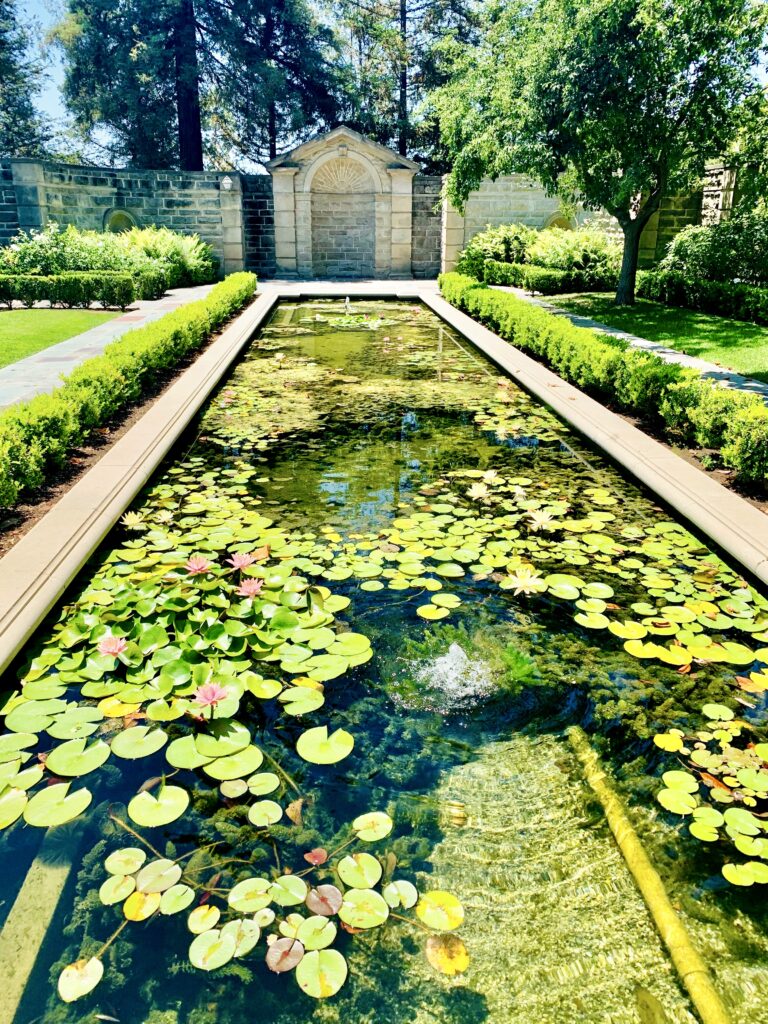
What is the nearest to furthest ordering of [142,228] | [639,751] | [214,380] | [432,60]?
[639,751] → [214,380] → [142,228] → [432,60]

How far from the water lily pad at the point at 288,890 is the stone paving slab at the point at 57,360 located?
5.33m

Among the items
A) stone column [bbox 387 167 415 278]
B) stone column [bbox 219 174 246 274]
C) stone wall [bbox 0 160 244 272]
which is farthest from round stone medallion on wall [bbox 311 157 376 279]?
stone wall [bbox 0 160 244 272]

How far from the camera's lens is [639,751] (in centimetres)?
303

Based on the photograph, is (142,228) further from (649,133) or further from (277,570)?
(277,570)

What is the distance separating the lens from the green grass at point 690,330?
10469 millimetres

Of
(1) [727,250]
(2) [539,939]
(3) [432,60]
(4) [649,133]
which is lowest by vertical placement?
(2) [539,939]

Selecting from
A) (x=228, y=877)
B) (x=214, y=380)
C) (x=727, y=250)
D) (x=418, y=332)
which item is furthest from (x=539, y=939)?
(x=727, y=250)

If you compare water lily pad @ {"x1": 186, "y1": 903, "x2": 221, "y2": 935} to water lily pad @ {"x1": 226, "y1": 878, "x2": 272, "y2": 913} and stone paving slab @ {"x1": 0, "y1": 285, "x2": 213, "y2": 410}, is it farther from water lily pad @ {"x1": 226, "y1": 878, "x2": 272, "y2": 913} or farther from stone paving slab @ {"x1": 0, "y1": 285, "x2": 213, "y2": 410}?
stone paving slab @ {"x1": 0, "y1": 285, "x2": 213, "y2": 410}

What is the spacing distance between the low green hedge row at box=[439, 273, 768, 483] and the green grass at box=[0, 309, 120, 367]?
709 centimetres

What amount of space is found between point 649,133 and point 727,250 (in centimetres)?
422

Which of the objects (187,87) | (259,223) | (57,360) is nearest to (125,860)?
(57,360)

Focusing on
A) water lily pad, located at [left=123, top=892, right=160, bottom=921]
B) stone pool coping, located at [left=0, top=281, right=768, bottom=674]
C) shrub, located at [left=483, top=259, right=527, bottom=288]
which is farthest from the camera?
shrub, located at [left=483, top=259, right=527, bottom=288]

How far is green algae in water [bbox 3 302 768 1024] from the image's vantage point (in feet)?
6.98

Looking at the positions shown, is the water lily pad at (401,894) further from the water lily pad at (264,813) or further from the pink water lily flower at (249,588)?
Result: the pink water lily flower at (249,588)
